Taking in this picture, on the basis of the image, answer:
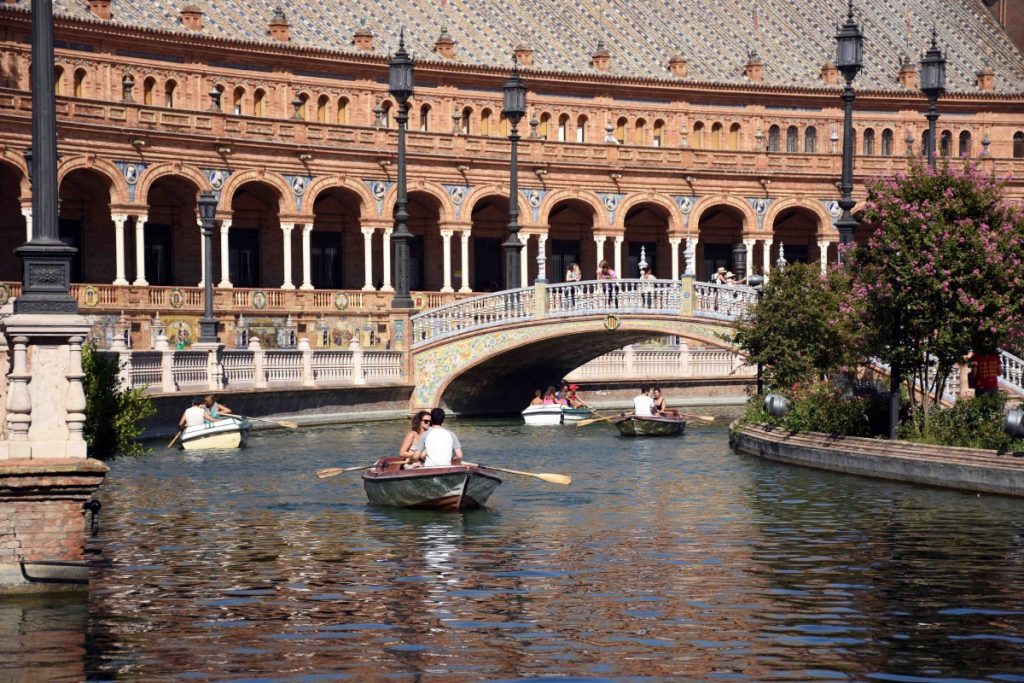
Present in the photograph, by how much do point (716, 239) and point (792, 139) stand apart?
16.1ft

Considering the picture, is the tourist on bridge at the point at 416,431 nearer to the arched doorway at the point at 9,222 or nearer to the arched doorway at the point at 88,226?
the arched doorway at the point at 9,222

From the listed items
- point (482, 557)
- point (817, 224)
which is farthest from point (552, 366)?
point (482, 557)

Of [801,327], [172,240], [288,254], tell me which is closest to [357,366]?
[801,327]

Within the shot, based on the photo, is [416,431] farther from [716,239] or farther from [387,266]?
[716,239]

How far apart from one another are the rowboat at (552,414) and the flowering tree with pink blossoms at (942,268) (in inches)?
636

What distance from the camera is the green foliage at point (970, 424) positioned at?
28297mm

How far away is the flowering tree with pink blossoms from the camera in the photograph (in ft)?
96.4

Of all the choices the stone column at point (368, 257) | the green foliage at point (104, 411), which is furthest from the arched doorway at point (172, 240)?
the green foliage at point (104, 411)

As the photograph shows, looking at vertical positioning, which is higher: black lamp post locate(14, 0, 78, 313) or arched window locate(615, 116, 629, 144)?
arched window locate(615, 116, 629, 144)

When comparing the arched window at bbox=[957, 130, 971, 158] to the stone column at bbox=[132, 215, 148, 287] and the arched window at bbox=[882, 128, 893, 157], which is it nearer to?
the arched window at bbox=[882, 128, 893, 157]

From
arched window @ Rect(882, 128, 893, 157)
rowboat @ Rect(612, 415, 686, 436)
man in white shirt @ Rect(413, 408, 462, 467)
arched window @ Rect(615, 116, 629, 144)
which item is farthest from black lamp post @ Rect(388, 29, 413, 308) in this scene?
arched window @ Rect(882, 128, 893, 157)

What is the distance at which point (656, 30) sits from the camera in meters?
75.5

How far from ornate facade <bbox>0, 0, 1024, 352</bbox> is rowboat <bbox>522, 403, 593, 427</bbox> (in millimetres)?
11064

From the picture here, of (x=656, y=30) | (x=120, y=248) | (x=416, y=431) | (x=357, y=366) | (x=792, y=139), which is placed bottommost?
(x=416, y=431)
